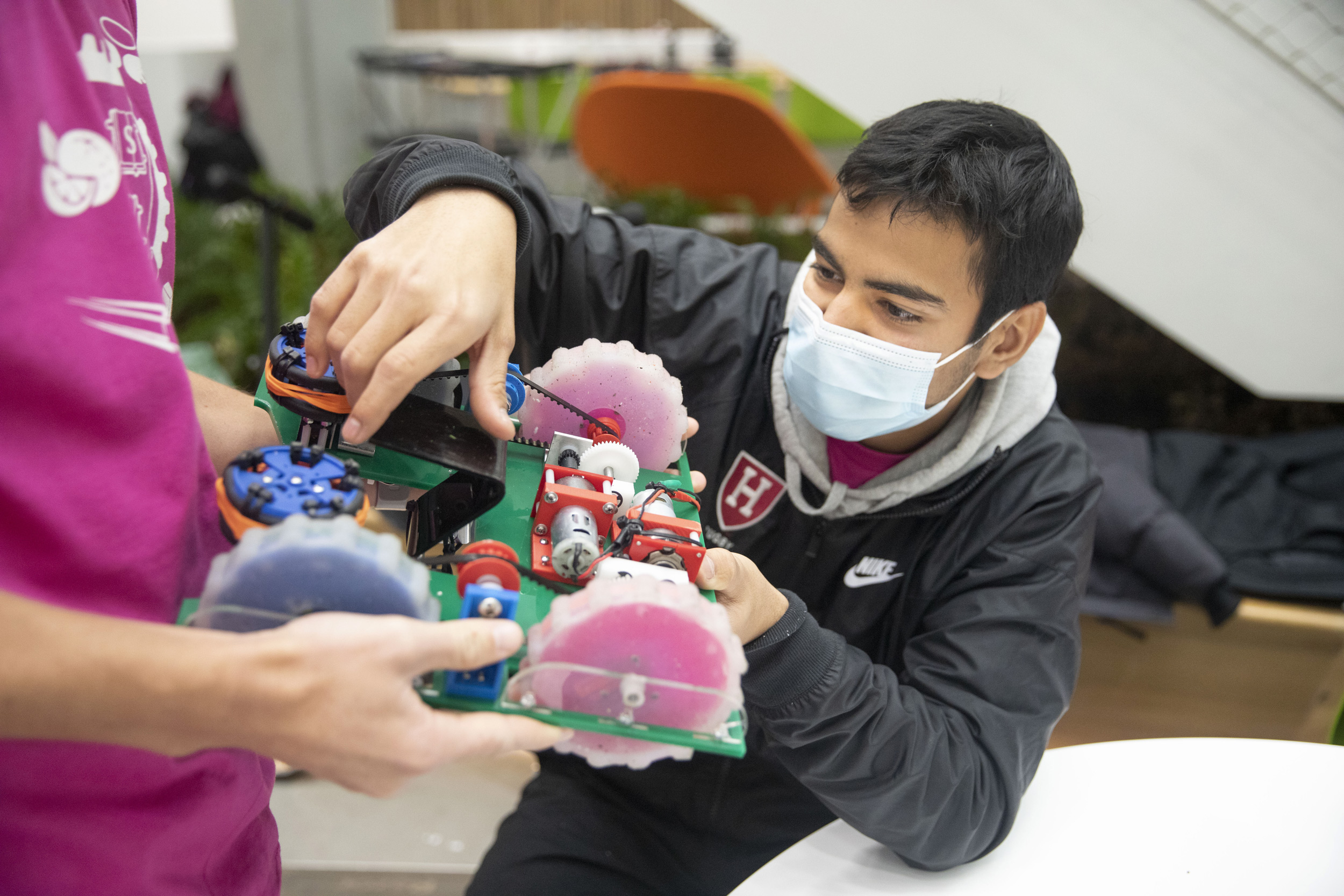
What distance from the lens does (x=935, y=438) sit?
5.01ft

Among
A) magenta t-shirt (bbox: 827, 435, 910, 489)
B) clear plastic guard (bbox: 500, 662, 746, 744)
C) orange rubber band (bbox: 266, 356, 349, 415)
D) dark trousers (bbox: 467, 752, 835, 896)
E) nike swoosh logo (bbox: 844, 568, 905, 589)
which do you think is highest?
orange rubber band (bbox: 266, 356, 349, 415)

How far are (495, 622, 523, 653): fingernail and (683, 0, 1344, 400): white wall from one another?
202cm

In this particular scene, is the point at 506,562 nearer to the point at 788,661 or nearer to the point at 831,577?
the point at 788,661

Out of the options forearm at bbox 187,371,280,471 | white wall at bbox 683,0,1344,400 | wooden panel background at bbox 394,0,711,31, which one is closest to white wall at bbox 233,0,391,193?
wooden panel background at bbox 394,0,711,31

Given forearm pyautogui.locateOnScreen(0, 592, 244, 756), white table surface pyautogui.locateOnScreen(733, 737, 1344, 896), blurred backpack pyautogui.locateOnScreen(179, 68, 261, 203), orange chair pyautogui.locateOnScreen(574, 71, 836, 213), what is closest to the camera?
forearm pyautogui.locateOnScreen(0, 592, 244, 756)

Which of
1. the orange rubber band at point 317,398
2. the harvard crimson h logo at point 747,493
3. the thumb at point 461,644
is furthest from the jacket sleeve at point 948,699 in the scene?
the orange rubber band at point 317,398

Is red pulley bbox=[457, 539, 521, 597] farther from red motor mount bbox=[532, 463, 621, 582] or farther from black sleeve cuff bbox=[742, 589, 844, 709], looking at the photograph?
black sleeve cuff bbox=[742, 589, 844, 709]

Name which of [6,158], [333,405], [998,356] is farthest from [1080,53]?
[6,158]

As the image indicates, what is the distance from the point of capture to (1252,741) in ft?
4.41

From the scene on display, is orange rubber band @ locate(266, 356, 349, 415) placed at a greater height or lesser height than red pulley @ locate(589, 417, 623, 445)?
greater

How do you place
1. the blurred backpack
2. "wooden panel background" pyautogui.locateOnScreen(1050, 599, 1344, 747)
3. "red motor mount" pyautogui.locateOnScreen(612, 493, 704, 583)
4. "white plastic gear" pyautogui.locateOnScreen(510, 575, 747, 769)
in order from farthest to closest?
the blurred backpack < "wooden panel background" pyautogui.locateOnScreen(1050, 599, 1344, 747) < "red motor mount" pyautogui.locateOnScreen(612, 493, 704, 583) < "white plastic gear" pyautogui.locateOnScreen(510, 575, 747, 769)

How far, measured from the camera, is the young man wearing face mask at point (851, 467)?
Result: 45.4 inches

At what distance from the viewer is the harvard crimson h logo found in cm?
156

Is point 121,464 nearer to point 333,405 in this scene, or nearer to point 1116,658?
point 333,405
